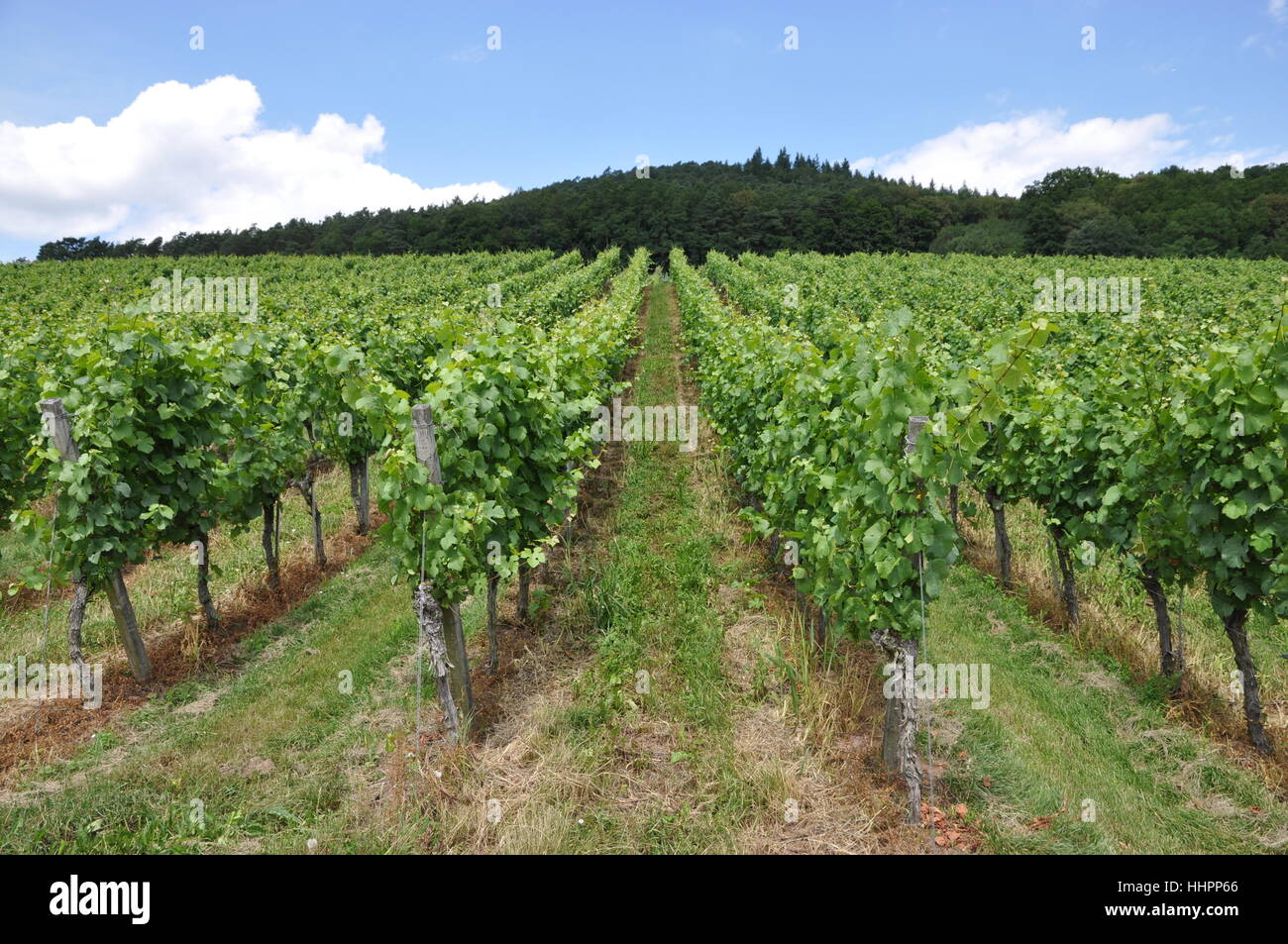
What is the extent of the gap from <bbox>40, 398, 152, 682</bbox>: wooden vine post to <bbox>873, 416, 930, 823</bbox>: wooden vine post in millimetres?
6207

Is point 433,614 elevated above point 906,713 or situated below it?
above

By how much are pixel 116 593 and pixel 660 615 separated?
15.7 feet

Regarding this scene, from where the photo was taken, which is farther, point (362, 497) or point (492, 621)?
point (362, 497)

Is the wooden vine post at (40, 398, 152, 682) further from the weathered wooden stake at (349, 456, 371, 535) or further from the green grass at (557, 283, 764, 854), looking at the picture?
the green grass at (557, 283, 764, 854)

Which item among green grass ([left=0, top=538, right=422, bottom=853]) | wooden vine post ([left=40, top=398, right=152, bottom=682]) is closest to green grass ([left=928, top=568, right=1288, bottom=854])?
green grass ([left=0, top=538, right=422, bottom=853])

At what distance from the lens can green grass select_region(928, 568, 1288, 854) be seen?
4176 millimetres

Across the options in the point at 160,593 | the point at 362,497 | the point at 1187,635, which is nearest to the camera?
the point at 1187,635

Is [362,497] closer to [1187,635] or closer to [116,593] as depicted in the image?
[116,593]

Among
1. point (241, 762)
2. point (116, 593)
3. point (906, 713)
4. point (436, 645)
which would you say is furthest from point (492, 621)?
point (906, 713)

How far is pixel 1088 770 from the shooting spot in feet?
15.6

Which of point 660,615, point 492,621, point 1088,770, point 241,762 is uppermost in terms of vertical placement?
point 492,621

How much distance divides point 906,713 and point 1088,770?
5.50 ft

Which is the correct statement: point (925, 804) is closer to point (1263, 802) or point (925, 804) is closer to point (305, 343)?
point (1263, 802)

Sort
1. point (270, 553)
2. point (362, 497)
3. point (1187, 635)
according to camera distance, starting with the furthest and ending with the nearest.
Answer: point (362, 497), point (270, 553), point (1187, 635)
